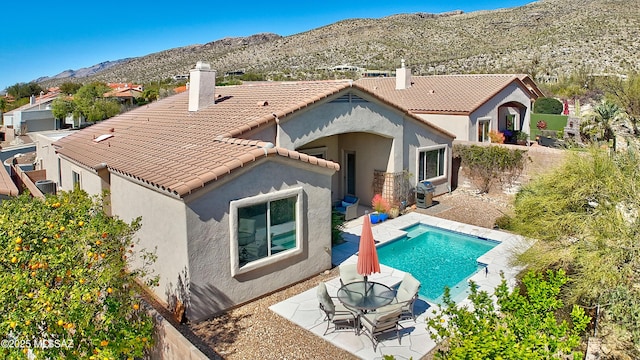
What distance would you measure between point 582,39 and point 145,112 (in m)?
68.3

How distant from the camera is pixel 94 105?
200 feet

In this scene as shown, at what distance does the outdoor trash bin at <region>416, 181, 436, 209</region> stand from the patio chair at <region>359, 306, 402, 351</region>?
12931mm

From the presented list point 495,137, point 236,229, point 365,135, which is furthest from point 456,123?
point 236,229

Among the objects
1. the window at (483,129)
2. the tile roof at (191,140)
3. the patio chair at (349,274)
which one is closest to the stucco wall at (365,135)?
the tile roof at (191,140)

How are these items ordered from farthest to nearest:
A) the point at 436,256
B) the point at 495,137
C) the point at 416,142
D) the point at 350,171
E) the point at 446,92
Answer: the point at 446,92
the point at 495,137
the point at 350,171
the point at 416,142
the point at 436,256

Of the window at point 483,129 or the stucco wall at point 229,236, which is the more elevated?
the window at point 483,129

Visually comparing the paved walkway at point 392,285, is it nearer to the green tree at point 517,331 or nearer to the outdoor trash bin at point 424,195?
the outdoor trash bin at point 424,195

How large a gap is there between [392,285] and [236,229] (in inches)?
215

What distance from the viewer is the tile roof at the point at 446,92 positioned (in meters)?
31.2

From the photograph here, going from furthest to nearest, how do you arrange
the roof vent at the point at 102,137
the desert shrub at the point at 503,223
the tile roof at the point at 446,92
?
1. the tile roof at the point at 446,92
2. the roof vent at the point at 102,137
3. the desert shrub at the point at 503,223

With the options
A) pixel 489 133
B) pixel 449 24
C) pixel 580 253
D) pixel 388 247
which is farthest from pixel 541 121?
pixel 449 24

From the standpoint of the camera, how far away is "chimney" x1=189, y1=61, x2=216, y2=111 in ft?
66.1

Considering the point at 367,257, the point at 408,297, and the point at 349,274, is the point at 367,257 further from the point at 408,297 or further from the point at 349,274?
the point at 349,274

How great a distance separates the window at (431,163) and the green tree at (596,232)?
994 cm
